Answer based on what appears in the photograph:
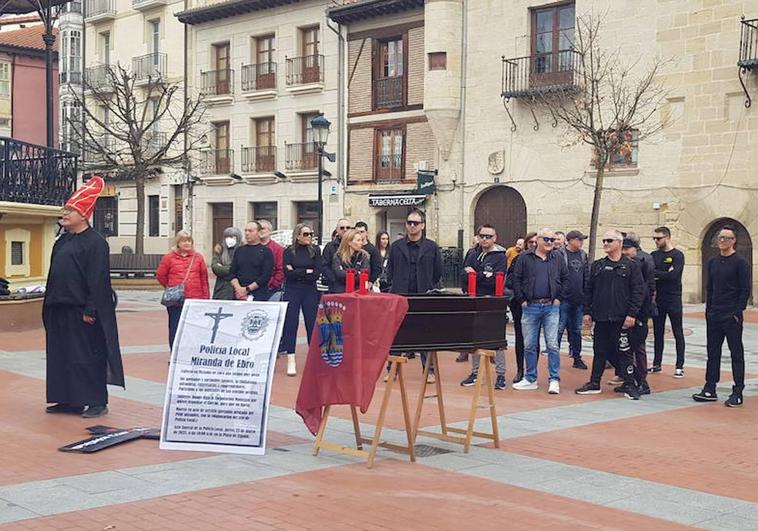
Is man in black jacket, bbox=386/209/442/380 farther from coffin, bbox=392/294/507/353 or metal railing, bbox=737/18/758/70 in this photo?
metal railing, bbox=737/18/758/70

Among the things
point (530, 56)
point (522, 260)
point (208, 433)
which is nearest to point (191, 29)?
point (530, 56)

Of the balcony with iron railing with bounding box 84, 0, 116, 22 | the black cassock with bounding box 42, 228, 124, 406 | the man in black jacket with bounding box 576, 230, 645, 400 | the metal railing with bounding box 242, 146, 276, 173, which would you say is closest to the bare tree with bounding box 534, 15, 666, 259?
the metal railing with bounding box 242, 146, 276, 173

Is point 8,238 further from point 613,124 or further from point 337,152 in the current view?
point 337,152

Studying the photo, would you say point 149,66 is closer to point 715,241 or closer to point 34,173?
point 715,241

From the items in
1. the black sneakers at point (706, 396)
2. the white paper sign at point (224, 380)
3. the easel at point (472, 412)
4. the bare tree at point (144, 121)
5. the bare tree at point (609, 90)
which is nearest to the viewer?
the white paper sign at point (224, 380)

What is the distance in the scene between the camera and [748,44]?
2552 centimetres

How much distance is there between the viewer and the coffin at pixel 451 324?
286 inches

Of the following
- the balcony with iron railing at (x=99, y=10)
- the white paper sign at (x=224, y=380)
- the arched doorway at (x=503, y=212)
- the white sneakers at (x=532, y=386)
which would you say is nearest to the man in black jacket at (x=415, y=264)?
the white sneakers at (x=532, y=386)

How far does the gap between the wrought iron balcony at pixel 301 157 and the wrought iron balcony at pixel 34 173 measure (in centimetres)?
1891

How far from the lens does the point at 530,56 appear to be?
98.0 feet

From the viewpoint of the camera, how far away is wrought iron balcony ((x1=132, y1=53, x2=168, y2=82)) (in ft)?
142

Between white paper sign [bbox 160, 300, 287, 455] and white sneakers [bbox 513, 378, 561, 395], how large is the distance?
4.40 m

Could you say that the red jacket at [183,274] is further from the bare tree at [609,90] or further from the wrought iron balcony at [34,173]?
the bare tree at [609,90]

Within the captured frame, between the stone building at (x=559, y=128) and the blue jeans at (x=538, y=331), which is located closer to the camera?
the blue jeans at (x=538, y=331)
